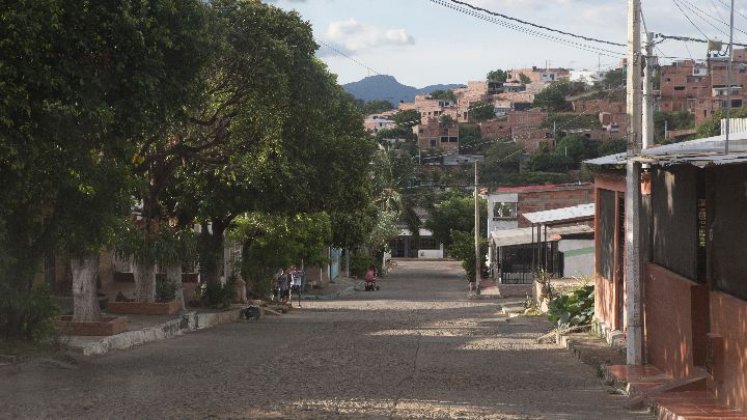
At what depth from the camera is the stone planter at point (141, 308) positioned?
97.0 ft

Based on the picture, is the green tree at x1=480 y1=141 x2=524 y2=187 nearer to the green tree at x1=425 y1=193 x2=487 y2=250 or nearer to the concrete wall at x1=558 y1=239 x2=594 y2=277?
the green tree at x1=425 y1=193 x2=487 y2=250

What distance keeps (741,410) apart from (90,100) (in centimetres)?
995

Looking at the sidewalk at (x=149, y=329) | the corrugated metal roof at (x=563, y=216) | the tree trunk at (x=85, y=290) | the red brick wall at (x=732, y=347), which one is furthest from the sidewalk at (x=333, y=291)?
the red brick wall at (x=732, y=347)

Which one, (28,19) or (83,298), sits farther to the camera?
(83,298)

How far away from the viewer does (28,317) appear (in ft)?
61.2

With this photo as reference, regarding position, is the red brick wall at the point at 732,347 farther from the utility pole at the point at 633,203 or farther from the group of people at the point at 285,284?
the group of people at the point at 285,284

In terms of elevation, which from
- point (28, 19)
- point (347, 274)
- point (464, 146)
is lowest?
point (347, 274)

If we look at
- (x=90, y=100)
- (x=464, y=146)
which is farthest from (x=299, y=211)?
(x=464, y=146)

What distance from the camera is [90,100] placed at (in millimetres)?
16328

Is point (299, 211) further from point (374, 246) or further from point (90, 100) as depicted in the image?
point (374, 246)

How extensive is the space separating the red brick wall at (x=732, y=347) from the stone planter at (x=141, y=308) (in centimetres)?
1891

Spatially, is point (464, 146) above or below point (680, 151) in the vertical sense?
above

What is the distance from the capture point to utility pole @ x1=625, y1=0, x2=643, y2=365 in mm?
16594

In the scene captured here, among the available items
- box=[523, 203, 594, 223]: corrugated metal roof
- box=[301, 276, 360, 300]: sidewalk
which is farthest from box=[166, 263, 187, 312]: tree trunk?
box=[301, 276, 360, 300]: sidewalk
